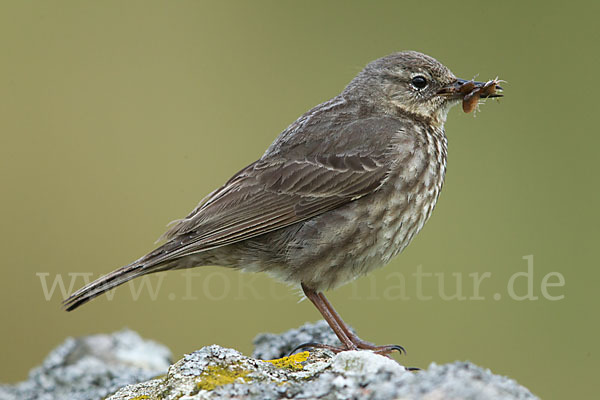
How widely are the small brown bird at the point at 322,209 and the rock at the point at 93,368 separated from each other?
56 centimetres

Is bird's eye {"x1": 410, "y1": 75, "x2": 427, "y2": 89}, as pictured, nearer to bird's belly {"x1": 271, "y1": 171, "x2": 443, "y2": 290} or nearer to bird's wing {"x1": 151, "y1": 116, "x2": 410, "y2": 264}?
bird's wing {"x1": 151, "y1": 116, "x2": 410, "y2": 264}

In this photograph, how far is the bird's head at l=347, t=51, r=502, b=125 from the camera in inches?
241

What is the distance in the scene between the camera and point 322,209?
5.60 m

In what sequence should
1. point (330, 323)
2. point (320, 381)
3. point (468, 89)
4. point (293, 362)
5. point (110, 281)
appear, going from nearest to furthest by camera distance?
1. point (320, 381)
2. point (293, 362)
3. point (110, 281)
4. point (330, 323)
5. point (468, 89)

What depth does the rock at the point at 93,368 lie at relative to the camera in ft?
16.9

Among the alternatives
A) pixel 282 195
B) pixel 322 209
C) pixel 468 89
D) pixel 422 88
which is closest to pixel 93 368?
pixel 282 195

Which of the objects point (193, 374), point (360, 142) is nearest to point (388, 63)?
point (360, 142)

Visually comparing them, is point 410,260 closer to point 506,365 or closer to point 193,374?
point 506,365

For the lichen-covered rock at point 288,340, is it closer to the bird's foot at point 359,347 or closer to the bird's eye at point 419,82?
the bird's foot at point 359,347

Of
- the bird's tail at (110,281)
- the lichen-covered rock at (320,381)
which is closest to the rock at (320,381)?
the lichen-covered rock at (320,381)

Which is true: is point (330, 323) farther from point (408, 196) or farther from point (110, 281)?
point (110, 281)

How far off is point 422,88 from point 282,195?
1486 millimetres

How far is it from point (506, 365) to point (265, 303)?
2881mm

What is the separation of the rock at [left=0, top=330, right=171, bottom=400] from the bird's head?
2707 millimetres
